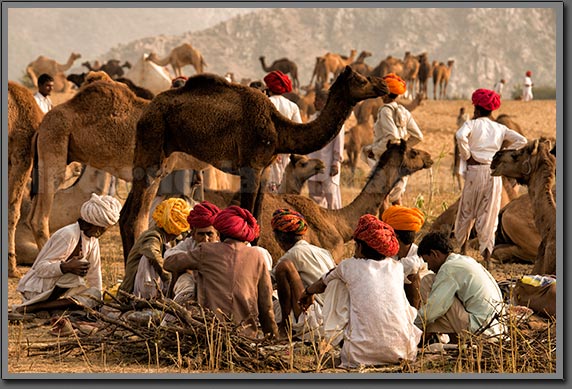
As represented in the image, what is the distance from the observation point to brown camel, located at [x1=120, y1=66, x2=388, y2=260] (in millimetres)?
10109

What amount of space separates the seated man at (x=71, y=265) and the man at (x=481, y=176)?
4.24m

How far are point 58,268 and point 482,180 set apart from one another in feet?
15.5

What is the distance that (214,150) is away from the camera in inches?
403

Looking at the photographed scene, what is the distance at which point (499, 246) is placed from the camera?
12.7 meters

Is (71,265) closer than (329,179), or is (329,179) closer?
(71,265)

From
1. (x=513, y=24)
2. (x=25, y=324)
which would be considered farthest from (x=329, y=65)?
(x=513, y=24)

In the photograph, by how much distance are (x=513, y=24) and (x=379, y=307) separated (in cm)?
7941

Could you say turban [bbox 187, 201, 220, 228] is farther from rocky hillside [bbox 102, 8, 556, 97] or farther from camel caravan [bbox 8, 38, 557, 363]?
rocky hillside [bbox 102, 8, 556, 97]

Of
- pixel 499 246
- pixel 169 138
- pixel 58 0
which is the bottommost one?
pixel 499 246

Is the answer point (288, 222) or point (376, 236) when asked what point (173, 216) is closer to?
point (288, 222)

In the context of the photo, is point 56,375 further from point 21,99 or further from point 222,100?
point 21,99

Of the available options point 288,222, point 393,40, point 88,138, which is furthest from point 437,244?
point 393,40

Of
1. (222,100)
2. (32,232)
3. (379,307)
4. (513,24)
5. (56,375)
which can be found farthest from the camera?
(513,24)

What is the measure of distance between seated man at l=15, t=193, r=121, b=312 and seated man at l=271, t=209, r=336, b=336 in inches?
53.7
